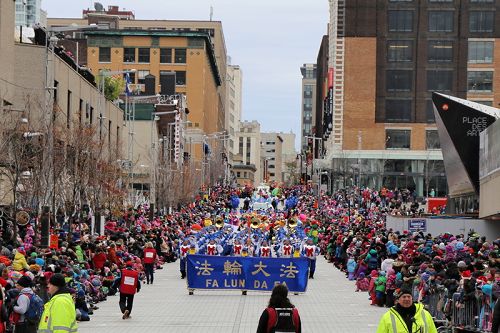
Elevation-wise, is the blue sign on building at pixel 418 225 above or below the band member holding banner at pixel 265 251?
above

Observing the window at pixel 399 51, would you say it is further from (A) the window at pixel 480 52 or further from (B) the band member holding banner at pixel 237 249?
(B) the band member holding banner at pixel 237 249

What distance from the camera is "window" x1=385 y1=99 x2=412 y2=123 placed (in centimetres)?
11212

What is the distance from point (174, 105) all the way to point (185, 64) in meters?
32.7

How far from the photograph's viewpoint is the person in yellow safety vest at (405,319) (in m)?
11.7

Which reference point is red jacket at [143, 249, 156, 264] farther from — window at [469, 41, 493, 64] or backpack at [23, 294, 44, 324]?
window at [469, 41, 493, 64]

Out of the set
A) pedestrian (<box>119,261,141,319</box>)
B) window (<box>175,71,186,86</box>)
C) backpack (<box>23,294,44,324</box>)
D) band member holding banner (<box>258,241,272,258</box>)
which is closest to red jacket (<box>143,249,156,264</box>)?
band member holding banner (<box>258,241,272,258</box>)

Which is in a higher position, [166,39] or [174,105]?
[166,39]

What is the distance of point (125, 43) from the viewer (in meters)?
147

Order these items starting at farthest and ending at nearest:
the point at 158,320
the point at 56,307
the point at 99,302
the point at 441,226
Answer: the point at 441,226
the point at 99,302
the point at 158,320
the point at 56,307

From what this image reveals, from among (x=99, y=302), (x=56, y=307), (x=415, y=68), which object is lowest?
(x=99, y=302)

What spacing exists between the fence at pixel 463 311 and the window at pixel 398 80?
90159mm

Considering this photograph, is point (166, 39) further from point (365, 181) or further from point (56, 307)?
point (56, 307)

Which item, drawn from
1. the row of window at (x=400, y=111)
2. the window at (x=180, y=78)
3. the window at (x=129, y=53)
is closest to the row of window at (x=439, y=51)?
the row of window at (x=400, y=111)

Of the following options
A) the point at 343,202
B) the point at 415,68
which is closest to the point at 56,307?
the point at 343,202
